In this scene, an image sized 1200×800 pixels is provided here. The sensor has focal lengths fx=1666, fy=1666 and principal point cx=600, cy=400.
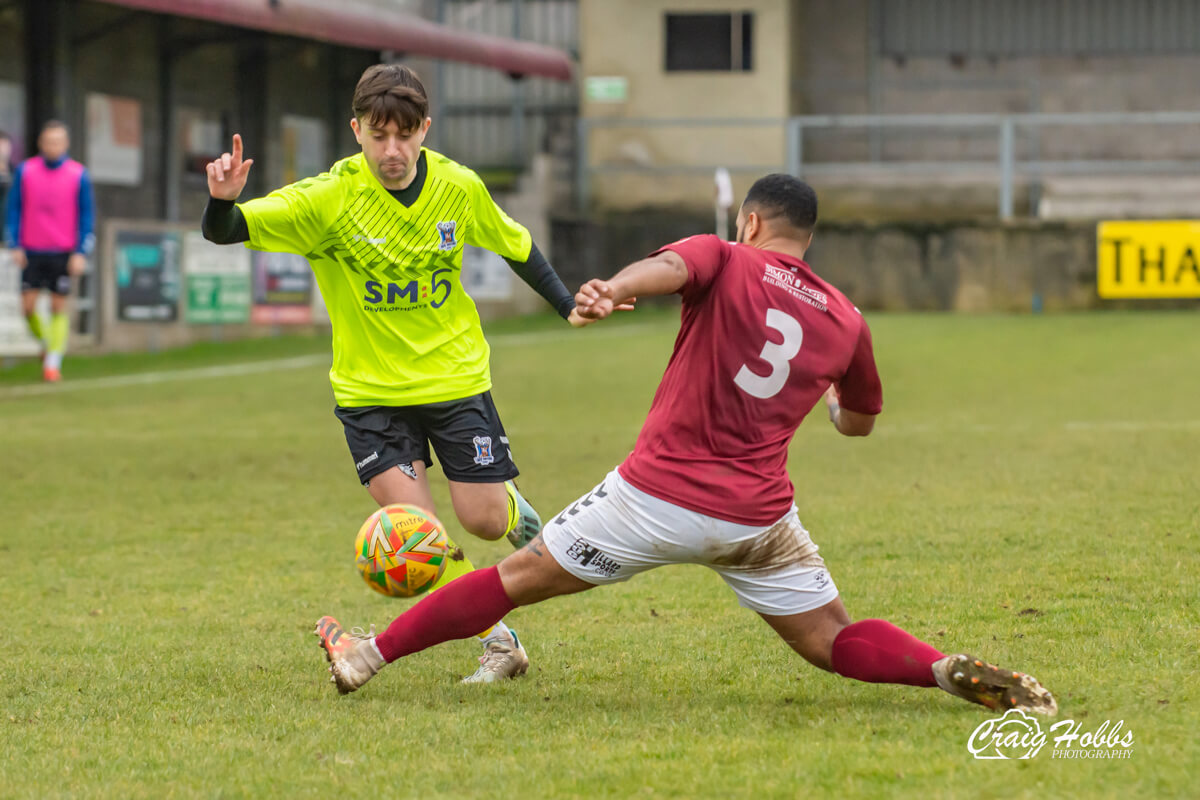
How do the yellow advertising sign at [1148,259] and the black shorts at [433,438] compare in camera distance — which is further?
the yellow advertising sign at [1148,259]

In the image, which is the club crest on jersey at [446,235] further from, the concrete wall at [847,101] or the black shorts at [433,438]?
the concrete wall at [847,101]

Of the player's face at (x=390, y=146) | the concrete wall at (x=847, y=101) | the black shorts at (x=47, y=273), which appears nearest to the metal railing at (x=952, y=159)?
the concrete wall at (x=847, y=101)

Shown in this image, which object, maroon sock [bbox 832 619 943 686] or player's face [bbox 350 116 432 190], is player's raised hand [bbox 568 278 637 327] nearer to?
maroon sock [bbox 832 619 943 686]

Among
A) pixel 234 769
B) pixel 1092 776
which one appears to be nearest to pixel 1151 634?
pixel 1092 776

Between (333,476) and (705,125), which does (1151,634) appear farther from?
(705,125)

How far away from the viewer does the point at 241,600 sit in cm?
676

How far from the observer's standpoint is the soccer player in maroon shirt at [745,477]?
4.58m

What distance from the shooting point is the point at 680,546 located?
15.1 feet

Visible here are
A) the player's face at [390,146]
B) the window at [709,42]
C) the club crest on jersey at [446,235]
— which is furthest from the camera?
the window at [709,42]

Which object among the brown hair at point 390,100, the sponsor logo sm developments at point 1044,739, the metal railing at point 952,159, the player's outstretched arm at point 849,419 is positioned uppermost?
the metal railing at point 952,159

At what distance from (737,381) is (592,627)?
182 centimetres

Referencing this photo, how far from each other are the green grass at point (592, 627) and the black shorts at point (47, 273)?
3775mm

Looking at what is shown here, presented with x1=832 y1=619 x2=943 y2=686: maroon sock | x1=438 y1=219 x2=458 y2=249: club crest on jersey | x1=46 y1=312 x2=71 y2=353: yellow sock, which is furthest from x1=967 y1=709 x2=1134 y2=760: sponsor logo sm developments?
x1=46 y1=312 x2=71 y2=353: yellow sock

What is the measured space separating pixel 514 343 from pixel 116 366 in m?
4.96
